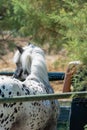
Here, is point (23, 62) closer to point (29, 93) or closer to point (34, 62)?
point (34, 62)

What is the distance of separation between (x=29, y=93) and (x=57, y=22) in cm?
67

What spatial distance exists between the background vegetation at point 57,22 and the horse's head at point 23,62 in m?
0.15

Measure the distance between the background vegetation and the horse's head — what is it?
0.49 feet

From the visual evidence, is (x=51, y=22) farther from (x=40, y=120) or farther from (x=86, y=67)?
(x=86, y=67)

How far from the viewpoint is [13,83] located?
4.31 m

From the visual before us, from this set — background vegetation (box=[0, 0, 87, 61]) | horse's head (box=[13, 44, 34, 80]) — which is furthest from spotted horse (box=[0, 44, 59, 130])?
background vegetation (box=[0, 0, 87, 61])

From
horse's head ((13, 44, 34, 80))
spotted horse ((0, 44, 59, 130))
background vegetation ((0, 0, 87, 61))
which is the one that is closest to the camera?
background vegetation ((0, 0, 87, 61))

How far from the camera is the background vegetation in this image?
329 cm

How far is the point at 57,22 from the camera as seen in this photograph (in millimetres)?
4387

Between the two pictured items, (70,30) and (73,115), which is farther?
(73,115)

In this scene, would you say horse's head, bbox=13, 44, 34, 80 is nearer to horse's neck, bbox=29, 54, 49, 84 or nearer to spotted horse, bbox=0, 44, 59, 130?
spotted horse, bbox=0, 44, 59, 130

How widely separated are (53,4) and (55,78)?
1195 mm

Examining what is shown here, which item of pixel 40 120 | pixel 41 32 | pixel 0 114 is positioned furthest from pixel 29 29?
pixel 0 114

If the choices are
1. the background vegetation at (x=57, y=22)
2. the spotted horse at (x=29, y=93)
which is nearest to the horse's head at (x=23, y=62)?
the spotted horse at (x=29, y=93)
